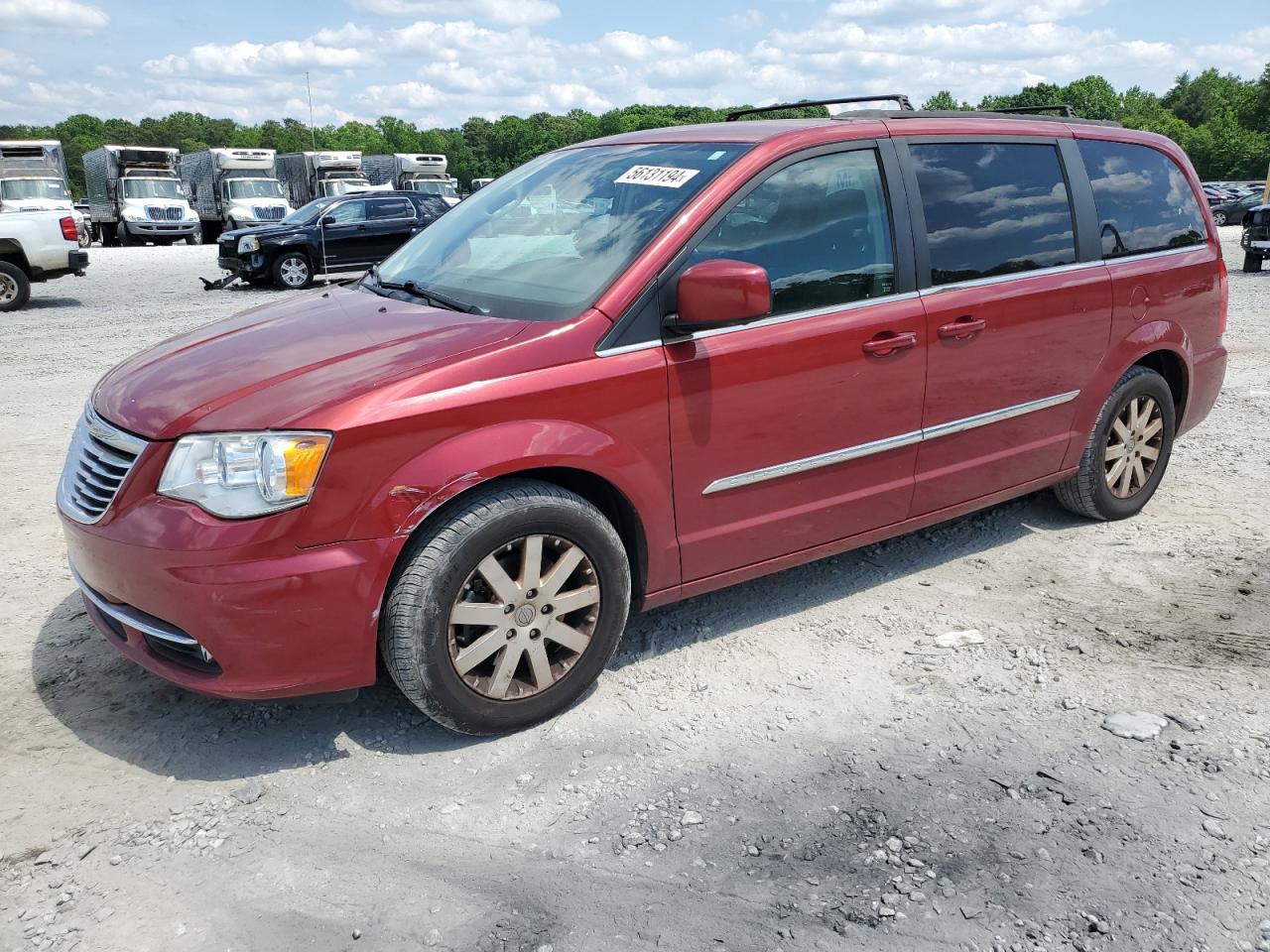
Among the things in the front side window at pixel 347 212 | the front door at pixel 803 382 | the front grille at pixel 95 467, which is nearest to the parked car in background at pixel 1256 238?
the front side window at pixel 347 212

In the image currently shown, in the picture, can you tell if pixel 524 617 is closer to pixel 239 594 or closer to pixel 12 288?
pixel 239 594

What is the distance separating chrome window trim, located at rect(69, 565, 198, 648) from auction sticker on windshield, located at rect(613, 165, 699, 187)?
2.14m

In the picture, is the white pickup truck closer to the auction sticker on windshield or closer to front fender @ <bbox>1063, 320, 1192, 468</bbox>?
the auction sticker on windshield

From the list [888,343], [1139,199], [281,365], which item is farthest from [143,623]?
[1139,199]

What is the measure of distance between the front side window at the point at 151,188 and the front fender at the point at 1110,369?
33.7m

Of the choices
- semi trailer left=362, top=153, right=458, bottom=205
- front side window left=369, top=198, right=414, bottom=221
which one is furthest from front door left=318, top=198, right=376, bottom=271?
semi trailer left=362, top=153, right=458, bottom=205

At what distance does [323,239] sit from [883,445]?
1574cm

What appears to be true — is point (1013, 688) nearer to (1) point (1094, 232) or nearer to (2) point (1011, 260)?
(2) point (1011, 260)

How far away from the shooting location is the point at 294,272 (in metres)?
17.7

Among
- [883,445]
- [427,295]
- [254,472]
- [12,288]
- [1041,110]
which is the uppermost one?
[1041,110]

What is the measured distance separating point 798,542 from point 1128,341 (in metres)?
2.05

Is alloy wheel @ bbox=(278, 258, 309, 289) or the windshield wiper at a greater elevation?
the windshield wiper

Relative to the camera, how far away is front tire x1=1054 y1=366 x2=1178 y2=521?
488cm

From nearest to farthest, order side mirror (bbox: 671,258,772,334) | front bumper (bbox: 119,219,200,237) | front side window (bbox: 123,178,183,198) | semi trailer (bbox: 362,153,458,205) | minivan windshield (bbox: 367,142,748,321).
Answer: side mirror (bbox: 671,258,772,334)
minivan windshield (bbox: 367,142,748,321)
front bumper (bbox: 119,219,200,237)
front side window (bbox: 123,178,183,198)
semi trailer (bbox: 362,153,458,205)
